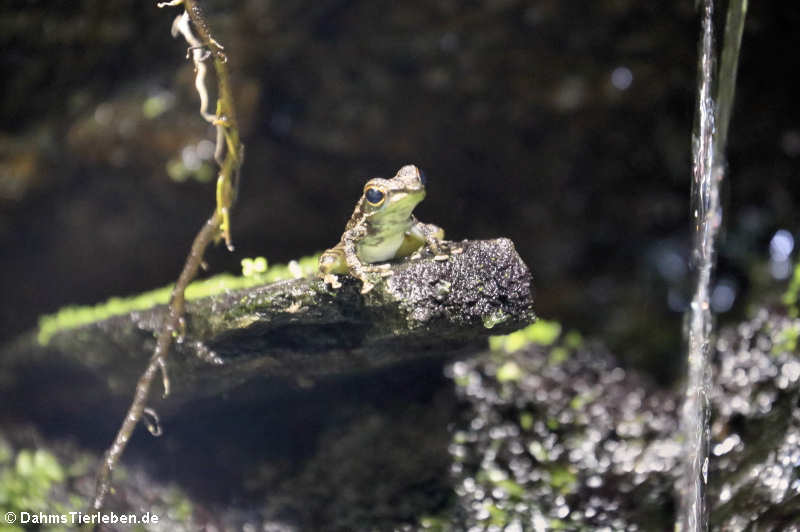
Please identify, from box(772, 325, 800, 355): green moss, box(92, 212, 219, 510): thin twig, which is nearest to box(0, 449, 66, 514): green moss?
box(92, 212, 219, 510): thin twig

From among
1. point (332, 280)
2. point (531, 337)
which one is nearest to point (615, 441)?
point (531, 337)

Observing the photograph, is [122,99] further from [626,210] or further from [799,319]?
[799,319]

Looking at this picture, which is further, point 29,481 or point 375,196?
point 29,481

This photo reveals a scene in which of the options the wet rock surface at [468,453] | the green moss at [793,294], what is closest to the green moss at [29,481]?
the wet rock surface at [468,453]

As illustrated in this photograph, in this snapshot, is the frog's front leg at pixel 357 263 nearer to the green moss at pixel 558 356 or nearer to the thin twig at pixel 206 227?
the thin twig at pixel 206 227

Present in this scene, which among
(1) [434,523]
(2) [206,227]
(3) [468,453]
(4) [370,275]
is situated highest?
(2) [206,227]

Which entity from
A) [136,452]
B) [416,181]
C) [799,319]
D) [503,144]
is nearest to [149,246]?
[136,452]

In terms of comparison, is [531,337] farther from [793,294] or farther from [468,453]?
[793,294]
